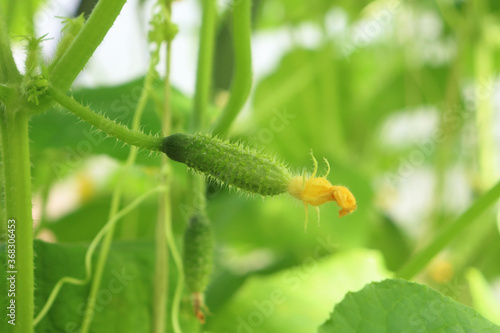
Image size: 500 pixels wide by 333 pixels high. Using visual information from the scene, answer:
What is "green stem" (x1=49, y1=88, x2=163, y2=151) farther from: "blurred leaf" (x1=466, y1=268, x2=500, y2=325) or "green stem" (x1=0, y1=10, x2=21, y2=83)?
"blurred leaf" (x1=466, y1=268, x2=500, y2=325)

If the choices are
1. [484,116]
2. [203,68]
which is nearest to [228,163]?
[203,68]

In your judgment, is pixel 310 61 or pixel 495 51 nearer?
pixel 310 61

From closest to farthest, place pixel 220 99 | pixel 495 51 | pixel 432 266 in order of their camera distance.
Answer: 1. pixel 220 99
2. pixel 432 266
3. pixel 495 51

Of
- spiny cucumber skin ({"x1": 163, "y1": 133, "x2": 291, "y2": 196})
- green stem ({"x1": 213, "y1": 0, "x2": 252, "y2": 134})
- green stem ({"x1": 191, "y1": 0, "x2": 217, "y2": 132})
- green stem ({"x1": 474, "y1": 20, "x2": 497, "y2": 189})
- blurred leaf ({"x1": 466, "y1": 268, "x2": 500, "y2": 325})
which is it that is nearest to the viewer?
spiny cucumber skin ({"x1": 163, "y1": 133, "x2": 291, "y2": 196})

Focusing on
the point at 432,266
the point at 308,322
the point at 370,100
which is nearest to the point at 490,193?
the point at 308,322

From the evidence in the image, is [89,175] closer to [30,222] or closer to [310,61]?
[310,61]

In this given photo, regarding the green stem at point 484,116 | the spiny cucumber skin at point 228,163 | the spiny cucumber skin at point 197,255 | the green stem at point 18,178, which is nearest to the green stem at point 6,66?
the green stem at point 18,178

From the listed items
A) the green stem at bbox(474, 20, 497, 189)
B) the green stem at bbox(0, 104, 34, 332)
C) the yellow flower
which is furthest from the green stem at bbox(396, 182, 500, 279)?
the green stem at bbox(474, 20, 497, 189)

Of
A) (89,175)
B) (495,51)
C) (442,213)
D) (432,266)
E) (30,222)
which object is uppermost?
(495,51)
